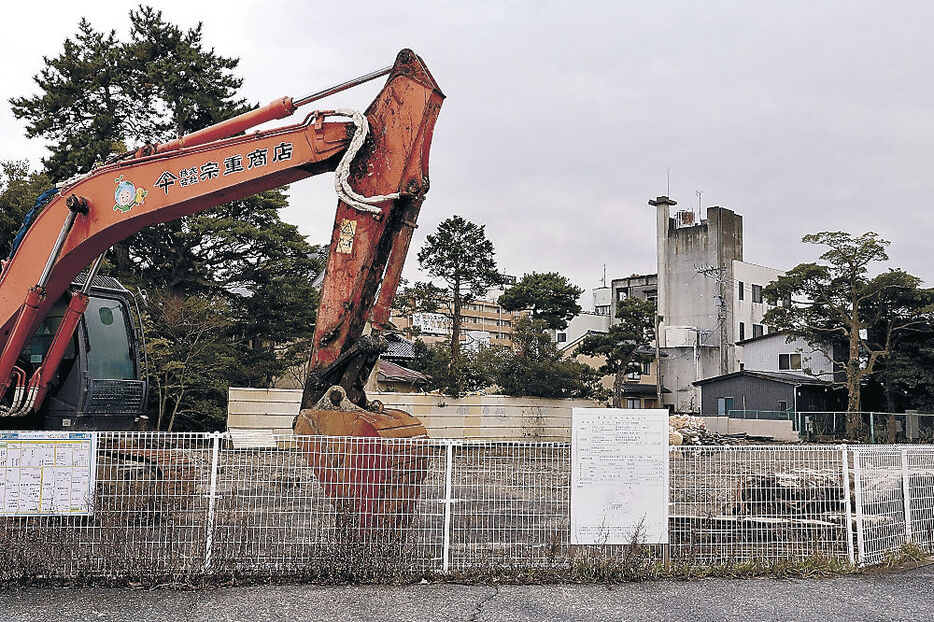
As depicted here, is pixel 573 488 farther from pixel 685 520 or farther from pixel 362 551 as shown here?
pixel 362 551

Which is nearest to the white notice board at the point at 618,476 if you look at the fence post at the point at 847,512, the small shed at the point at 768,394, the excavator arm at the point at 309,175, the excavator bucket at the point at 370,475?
the excavator bucket at the point at 370,475

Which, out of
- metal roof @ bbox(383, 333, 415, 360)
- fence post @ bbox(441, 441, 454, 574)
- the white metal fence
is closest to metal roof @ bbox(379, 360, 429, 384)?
metal roof @ bbox(383, 333, 415, 360)

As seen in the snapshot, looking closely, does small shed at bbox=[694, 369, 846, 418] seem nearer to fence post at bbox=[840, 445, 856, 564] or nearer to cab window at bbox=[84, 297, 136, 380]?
fence post at bbox=[840, 445, 856, 564]

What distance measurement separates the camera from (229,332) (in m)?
21.6

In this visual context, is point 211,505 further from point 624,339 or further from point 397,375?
point 624,339

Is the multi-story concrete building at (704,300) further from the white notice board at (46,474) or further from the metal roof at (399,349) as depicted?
the white notice board at (46,474)

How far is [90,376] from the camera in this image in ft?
26.1

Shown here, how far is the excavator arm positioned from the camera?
665 cm

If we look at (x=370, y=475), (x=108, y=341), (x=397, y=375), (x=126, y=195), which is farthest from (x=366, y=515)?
(x=397, y=375)

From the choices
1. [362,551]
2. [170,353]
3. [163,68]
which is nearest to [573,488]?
[362,551]

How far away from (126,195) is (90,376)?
1.97 m

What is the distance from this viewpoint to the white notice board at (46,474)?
18.7ft

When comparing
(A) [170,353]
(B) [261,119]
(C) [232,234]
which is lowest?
(A) [170,353]

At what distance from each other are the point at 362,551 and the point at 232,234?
1634 cm
